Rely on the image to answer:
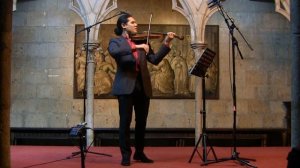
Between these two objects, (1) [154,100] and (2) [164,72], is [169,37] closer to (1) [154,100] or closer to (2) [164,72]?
(2) [164,72]

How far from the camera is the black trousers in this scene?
19.7 feet

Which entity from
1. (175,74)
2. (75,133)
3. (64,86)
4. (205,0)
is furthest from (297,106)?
(64,86)

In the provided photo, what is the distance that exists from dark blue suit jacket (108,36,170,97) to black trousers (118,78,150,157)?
0.31 feet

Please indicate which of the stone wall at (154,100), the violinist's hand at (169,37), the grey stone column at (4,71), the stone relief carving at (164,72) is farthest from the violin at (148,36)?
the stone wall at (154,100)

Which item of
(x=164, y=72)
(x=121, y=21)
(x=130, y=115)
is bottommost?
(x=130, y=115)

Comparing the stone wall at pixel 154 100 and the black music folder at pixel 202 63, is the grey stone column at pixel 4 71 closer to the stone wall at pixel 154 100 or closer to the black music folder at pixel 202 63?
the black music folder at pixel 202 63

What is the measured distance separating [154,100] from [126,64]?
6.35 meters

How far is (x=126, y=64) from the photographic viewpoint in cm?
604

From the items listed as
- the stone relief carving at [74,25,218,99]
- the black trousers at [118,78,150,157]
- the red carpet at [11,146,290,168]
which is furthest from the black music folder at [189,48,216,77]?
the stone relief carving at [74,25,218,99]

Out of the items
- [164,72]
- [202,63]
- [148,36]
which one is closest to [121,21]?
[148,36]

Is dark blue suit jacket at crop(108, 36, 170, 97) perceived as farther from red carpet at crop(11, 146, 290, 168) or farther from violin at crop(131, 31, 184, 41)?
red carpet at crop(11, 146, 290, 168)

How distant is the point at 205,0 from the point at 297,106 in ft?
20.2

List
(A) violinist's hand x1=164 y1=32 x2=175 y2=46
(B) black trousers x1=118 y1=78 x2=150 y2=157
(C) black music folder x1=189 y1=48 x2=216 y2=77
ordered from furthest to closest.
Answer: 1. (C) black music folder x1=189 y1=48 x2=216 y2=77
2. (B) black trousers x1=118 y1=78 x2=150 y2=157
3. (A) violinist's hand x1=164 y1=32 x2=175 y2=46

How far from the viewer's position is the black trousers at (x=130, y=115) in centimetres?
599
